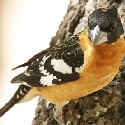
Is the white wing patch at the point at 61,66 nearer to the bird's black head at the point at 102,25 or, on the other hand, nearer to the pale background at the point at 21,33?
the bird's black head at the point at 102,25

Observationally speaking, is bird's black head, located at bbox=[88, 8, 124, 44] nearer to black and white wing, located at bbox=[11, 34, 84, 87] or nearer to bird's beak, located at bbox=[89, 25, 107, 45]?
bird's beak, located at bbox=[89, 25, 107, 45]

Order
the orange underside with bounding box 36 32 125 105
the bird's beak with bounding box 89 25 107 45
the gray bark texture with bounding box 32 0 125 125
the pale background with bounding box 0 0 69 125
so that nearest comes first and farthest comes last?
the bird's beak with bounding box 89 25 107 45 → the orange underside with bounding box 36 32 125 105 → the gray bark texture with bounding box 32 0 125 125 → the pale background with bounding box 0 0 69 125

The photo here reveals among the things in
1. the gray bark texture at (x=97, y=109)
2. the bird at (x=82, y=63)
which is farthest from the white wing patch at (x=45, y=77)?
the gray bark texture at (x=97, y=109)

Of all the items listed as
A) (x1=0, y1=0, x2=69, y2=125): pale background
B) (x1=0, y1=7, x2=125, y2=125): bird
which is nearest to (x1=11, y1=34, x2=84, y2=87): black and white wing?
(x1=0, y1=7, x2=125, y2=125): bird

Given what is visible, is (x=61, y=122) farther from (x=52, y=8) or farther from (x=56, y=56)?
(x=52, y=8)

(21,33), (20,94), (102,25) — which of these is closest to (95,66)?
(102,25)
